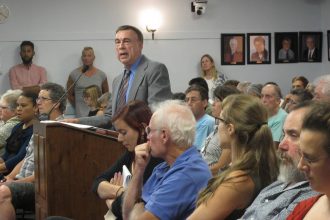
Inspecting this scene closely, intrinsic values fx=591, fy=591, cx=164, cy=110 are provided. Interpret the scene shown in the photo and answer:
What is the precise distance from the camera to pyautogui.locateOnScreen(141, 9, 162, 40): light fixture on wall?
9.34 metres

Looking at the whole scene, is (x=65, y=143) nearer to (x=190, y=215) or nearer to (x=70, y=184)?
(x=70, y=184)

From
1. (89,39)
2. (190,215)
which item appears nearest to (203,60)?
(89,39)

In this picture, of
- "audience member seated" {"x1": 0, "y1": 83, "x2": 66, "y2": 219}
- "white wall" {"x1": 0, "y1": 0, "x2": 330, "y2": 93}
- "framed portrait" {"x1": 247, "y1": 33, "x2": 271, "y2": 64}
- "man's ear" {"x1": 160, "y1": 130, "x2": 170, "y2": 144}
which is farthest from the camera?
"framed portrait" {"x1": 247, "y1": 33, "x2": 271, "y2": 64}

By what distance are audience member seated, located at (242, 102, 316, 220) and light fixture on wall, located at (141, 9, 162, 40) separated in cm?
728

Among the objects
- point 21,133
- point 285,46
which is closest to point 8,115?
point 21,133

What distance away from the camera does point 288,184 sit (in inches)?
87.0

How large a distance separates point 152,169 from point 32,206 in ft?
5.05

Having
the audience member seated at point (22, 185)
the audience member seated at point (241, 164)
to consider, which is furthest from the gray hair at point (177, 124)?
the audience member seated at point (22, 185)

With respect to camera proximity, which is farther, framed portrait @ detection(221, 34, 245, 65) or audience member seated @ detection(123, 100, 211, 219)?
framed portrait @ detection(221, 34, 245, 65)

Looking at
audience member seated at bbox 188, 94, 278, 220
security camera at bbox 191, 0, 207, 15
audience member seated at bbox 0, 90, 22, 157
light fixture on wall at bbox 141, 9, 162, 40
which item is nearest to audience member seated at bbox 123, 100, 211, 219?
audience member seated at bbox 188, 94, 278, 220

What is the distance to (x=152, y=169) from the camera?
289 centimetres

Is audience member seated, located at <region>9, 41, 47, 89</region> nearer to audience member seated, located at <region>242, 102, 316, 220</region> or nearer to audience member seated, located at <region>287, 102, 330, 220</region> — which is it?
audience member seated, located at <region>242, 102, 316, 220</region>

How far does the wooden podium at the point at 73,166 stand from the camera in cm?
351

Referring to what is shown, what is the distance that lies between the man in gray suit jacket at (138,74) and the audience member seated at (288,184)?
4.46 feet
